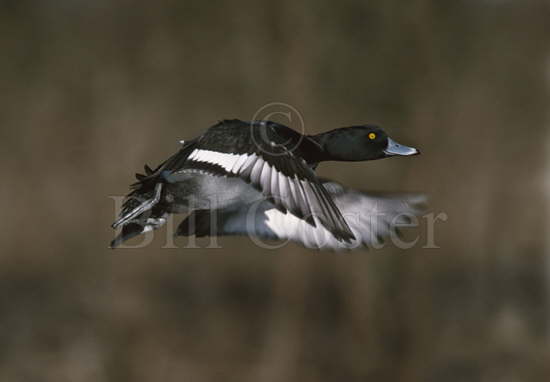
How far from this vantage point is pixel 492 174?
359 cm

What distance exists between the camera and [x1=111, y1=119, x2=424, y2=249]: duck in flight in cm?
112

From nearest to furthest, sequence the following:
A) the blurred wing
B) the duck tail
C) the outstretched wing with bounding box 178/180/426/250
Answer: the blurred wing, the duck tail, the outstretched wing with bounding box 178/180/426/250

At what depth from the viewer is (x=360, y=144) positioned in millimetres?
1257

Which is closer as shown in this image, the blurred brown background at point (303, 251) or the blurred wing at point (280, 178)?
the blurred wing at point (280, 178)

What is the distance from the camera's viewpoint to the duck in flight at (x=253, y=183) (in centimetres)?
112

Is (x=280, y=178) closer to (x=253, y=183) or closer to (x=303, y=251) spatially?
(x=253, y=183)

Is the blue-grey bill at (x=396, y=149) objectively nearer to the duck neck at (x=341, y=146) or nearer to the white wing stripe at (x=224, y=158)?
the duck neck at (x=341, y=146)

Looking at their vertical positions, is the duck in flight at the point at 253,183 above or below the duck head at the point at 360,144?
below

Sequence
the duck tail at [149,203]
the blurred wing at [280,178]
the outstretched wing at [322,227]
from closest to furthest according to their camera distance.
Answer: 1. the blurred wing at [280,178]
2. the duck tail at [149,203]
3. the outstretched wing at [322,227]

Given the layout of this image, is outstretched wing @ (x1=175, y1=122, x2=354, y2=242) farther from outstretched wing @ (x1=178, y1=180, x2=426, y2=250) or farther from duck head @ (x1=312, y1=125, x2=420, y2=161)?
outstretched wing @ (x1=178, y1=180, x2=426, y2=250)

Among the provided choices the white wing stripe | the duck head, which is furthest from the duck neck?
the white wing stripe

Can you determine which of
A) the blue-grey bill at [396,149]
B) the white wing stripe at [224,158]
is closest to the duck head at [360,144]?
the blue-grey bill at [396,149]

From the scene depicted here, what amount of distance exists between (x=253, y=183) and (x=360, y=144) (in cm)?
23

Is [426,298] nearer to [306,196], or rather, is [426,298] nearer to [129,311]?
[129,311]
